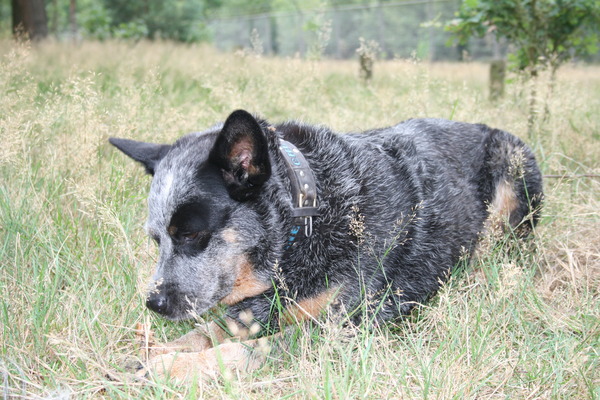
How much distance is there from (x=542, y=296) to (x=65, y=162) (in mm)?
3165

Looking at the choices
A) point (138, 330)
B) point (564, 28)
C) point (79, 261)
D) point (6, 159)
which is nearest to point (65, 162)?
point (6, 159)

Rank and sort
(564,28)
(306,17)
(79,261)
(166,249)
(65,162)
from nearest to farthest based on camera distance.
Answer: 1. (166,249)
2. (79,261)
3. (65,162)
4. (564,28)
5. (306,17)

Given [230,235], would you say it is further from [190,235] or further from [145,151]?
[145,151]

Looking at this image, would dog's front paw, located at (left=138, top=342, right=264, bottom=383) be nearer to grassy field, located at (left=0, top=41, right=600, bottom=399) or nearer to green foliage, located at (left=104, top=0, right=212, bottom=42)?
grassy field, located at (left=0, top=41, right=600, bottom=399)

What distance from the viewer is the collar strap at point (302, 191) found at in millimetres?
2660

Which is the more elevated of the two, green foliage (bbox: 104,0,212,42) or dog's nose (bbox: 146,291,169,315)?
green foliage (bbox: 104,0,212,42)

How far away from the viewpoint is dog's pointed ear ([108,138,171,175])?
2859 mm

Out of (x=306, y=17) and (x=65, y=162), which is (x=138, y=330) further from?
(x=306, y=17)

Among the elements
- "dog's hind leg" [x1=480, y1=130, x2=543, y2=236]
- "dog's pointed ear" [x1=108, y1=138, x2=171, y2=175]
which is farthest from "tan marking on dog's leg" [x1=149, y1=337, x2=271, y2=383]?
"dog's hind leg" [x1=480, y1=130, x2=543, y2=236]

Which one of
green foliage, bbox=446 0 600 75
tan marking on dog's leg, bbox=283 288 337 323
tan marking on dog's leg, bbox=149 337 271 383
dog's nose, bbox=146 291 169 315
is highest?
green foliage, bbox=446 0 600 75

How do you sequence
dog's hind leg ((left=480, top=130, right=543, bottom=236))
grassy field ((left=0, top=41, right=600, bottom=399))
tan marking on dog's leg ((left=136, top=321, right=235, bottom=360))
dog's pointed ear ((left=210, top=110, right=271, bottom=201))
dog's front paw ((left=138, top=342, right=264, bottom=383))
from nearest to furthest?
1. grassy field ((left=0, top=41, right=600, bottom=399))
2. dog's front paw ((left=138, top=342, right=264, bottom=383))
3. dog's pointed ear ((left=210, top=110, right=271, bottom=201))
4. tan marking on dog's leg ((left=136, top=321, right=235, bottom=360))
5. dog's hind leg ((left=480, top=130, right=543, bottom=236))

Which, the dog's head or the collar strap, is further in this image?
the collar strap

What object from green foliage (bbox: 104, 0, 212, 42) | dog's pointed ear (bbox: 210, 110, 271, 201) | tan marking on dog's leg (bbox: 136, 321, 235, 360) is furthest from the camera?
green foliage (bbox: 104, 0, 212, 42)

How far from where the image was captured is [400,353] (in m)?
2.48
